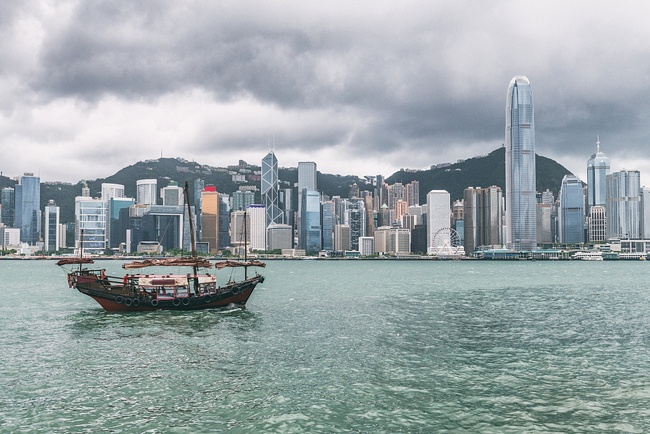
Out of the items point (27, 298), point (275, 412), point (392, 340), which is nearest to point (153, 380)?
point (275, 412)

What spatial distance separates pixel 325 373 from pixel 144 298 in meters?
38.7

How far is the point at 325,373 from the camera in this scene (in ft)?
102

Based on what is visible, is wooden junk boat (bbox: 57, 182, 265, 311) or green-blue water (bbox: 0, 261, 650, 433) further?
wooden junk boat (bbox: 57, 182, 265, 311)

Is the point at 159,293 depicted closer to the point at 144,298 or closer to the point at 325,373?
the point at 144,298

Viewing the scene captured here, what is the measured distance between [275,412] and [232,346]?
16.9m

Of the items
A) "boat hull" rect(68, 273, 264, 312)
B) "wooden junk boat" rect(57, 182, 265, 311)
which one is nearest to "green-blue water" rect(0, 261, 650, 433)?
"boat hull" rect(68, 273, 264, 312)

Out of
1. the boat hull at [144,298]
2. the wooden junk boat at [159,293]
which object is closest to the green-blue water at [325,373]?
the boat hull at [144,298]

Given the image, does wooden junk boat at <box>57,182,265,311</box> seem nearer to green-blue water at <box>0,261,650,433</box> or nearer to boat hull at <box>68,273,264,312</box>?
boat hull at <box>68,273,264,312</box>

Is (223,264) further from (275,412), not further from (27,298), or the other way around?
(275,412)

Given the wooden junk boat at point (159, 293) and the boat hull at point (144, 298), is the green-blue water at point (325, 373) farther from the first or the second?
the wooden junk boat at point (159, 293)

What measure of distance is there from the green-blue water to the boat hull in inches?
125

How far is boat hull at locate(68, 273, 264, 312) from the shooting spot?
6175 centimetres

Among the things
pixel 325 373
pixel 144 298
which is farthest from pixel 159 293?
pixel 325 373

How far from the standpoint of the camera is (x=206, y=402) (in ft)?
83.6
